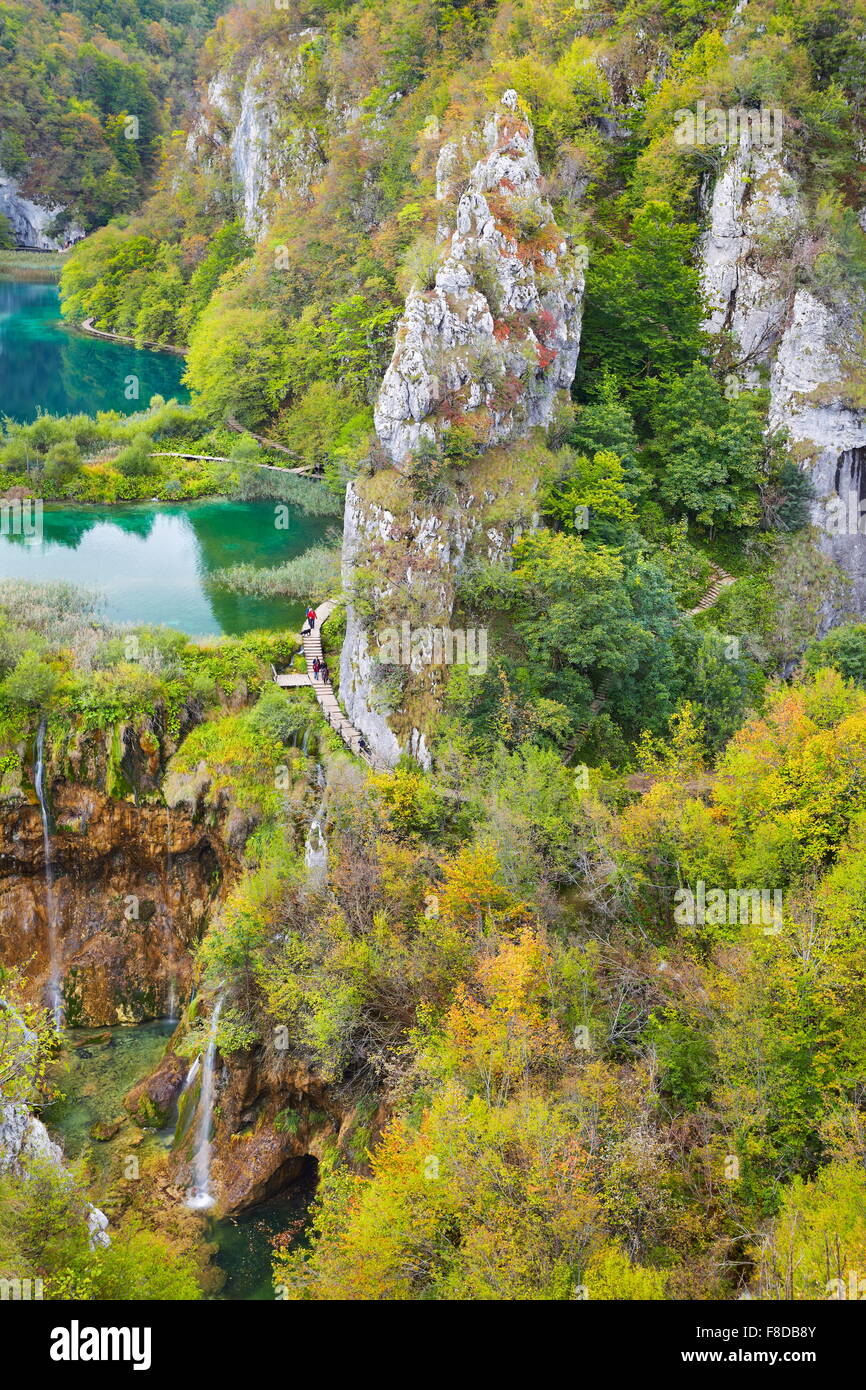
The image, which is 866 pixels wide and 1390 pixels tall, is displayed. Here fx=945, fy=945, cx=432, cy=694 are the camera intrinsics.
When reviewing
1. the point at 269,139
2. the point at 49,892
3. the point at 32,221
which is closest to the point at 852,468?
the point at 49,892

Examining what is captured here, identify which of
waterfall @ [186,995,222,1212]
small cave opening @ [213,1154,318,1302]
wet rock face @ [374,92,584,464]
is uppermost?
wet rock face @ [374,92,584,464]

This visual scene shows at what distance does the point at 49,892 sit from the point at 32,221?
11937cm

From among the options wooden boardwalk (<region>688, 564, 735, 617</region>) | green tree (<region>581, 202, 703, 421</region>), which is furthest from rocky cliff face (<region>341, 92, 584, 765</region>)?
wooden boardwalk (<region>688, 564, 735, 617</region>)

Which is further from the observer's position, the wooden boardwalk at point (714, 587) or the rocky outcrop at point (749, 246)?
the rocky outcrop at point (749, 246)

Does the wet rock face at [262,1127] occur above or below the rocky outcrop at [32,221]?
below

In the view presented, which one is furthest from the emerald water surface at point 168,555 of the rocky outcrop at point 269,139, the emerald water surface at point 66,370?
the rocky outcrop at point 269,139

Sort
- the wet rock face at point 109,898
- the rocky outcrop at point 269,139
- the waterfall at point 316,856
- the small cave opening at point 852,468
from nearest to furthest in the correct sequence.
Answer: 1. the waterfall at point 316,856
2. the wet rock face at point 109,898
3. the small cave opening at point 852,468
4. the rocky outcrop at point 269,139

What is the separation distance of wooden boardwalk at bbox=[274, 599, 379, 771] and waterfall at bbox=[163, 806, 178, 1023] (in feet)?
18.7

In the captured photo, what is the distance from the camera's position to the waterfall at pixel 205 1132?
23.2 m

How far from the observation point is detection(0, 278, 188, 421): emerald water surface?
65.9 metres

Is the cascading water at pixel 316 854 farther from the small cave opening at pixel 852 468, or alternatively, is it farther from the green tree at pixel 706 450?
the small cave opening at pixel 852 468

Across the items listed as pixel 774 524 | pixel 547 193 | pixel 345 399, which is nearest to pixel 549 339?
pixel 547 193

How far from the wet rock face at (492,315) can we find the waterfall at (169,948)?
46.0ft

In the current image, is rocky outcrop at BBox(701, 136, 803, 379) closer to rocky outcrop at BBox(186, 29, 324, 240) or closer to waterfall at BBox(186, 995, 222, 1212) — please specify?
waterfall at BBox(186, 995, 222, 1212)
